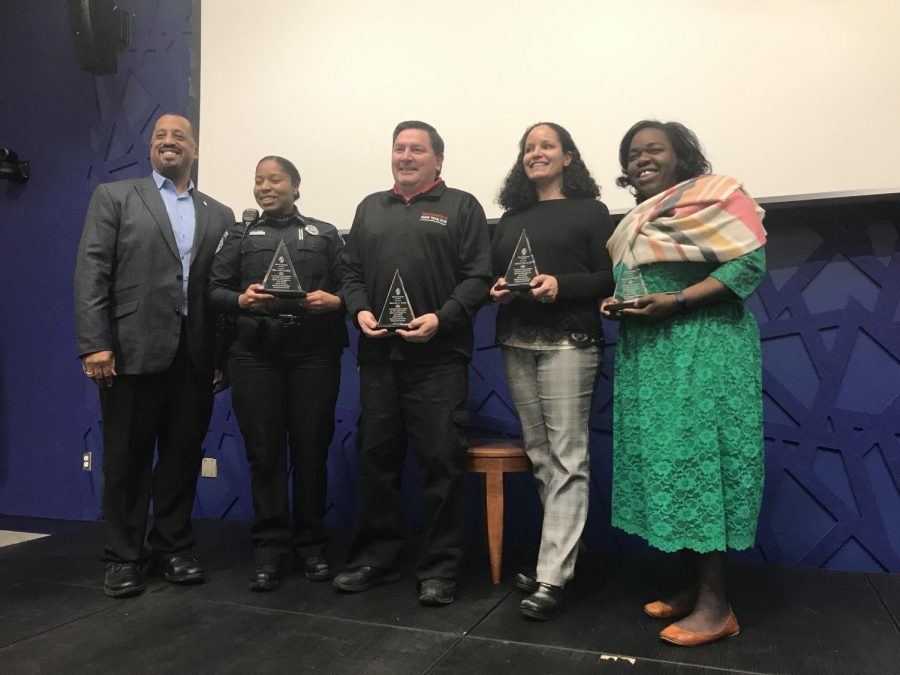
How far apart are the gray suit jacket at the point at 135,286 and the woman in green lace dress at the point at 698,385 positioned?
1388 mm

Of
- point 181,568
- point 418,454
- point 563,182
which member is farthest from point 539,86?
point 181,568

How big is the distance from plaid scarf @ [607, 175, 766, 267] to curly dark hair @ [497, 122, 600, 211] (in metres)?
0.33

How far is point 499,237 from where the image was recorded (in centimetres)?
211

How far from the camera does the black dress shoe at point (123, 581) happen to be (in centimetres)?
208

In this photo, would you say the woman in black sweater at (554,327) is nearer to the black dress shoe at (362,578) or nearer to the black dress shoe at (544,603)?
the black dress shoe at (544,603)

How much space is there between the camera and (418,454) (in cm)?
206

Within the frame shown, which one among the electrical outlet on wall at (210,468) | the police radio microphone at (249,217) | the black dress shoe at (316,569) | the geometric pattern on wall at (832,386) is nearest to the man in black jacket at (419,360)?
the black dress shoe at (316,569)

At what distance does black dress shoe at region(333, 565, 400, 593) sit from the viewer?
80.2 inches

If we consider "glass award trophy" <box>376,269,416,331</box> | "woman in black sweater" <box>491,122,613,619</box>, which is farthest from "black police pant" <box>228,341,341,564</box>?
"woman in black sweater" <box>491,122,613,619</box>

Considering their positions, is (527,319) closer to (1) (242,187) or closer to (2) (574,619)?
(2) (574,619)

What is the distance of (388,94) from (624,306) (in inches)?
61.3

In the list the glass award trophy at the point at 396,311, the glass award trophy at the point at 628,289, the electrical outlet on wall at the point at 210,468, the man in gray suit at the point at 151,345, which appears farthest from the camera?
the electrical outlet on wall at the point at 210,468

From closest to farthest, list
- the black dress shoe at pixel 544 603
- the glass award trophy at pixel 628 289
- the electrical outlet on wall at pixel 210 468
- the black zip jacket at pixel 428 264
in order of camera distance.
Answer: the glass award trophy at pixel 628 289 → the black dress shoe at pixel 544 603 → the black zip jacket at pixel 428 264 → the electrical outlet on wall at pixel 210 468

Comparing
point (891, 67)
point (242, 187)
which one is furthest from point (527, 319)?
point (242, 187)
